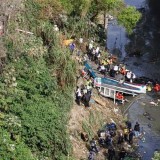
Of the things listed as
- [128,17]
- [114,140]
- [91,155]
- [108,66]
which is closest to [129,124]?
[114,140]

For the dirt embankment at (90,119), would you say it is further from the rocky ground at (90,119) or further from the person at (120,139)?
the person at (120,139)

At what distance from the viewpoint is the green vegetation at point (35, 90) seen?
3022 centimetres

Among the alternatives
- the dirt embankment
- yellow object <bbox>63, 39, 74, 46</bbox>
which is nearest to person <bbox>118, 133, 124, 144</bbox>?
the dirt embankment

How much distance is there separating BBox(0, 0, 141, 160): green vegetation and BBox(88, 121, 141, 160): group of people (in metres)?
1.23

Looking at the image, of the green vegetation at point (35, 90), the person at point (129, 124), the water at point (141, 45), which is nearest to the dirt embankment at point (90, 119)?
the green vegetation at point (35, 90)

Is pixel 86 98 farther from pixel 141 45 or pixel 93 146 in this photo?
pixel 141 45

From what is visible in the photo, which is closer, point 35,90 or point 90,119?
point 35,90

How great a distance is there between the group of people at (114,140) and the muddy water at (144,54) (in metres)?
1.17

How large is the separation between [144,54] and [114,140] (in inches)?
767

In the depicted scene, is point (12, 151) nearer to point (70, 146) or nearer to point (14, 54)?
point (70, 146)

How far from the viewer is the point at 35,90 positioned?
33.4 meters

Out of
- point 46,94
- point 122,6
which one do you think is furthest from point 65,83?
point 122,6

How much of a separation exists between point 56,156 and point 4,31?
392 inches

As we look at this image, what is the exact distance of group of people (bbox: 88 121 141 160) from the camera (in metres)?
34.5
